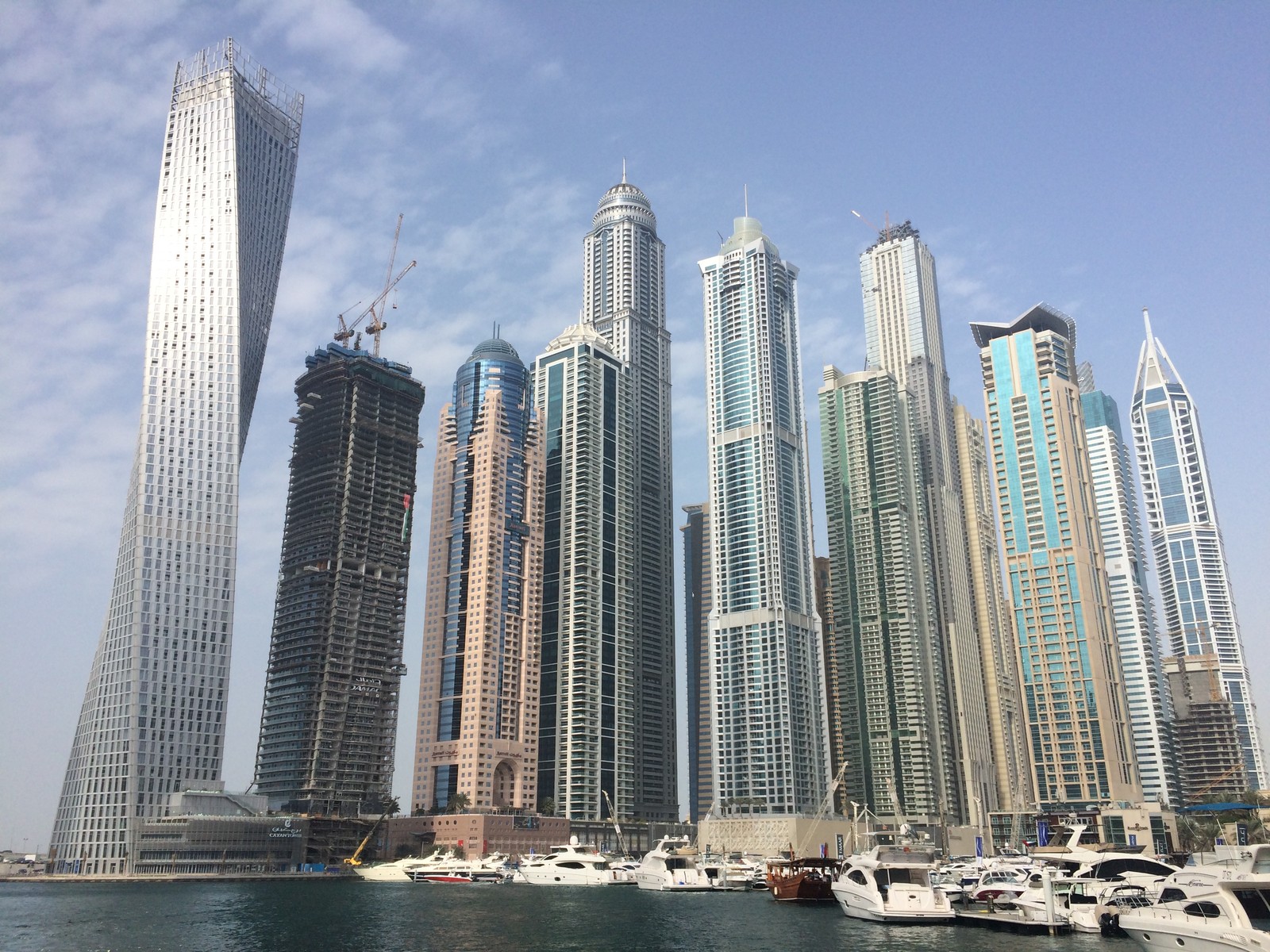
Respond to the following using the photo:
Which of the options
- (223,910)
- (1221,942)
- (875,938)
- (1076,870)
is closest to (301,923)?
(223,910)

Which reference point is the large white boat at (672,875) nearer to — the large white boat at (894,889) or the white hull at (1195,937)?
the large white boat at (894,889)

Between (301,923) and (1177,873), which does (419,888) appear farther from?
(1177,873)

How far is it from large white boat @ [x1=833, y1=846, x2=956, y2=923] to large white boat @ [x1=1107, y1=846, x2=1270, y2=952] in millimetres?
37202

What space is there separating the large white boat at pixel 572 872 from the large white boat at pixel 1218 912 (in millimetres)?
132259

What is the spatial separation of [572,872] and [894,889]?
3837 inches

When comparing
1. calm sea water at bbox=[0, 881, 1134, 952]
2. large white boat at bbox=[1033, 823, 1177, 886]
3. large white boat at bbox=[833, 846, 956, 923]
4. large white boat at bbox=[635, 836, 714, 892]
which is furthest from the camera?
large white boat at bbox=[635, 836, 714, 892]

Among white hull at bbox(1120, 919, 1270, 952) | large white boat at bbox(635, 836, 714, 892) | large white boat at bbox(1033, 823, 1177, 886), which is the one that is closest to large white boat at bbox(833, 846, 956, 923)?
large white boat at bbox(1033, 823, 1177, 886)

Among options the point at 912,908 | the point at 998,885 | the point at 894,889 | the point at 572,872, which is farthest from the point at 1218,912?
the point at 572,872

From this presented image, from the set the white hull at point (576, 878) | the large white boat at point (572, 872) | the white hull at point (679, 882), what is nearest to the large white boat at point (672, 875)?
the white hull at point (679, 882)

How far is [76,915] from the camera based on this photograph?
4813 inches

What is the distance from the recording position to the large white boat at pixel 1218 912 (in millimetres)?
59375

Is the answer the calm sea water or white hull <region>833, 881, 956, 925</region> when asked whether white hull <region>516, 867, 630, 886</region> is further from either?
white hull <region>833, 881, 956, 925</region>

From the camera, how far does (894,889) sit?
103m

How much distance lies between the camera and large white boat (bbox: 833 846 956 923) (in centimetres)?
10162
